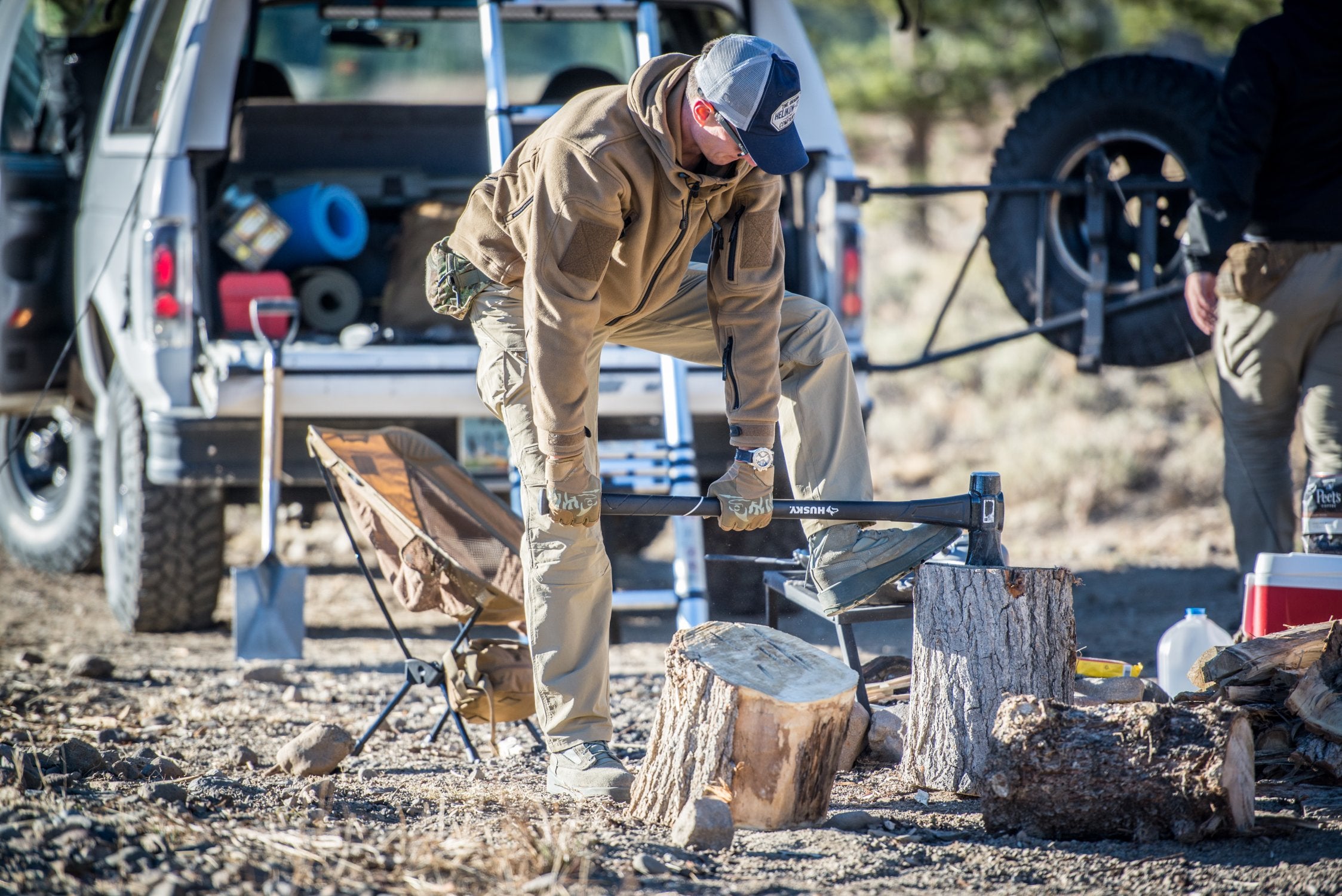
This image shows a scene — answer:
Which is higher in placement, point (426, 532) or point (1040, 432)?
point (1040, 432)

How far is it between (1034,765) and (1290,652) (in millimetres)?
1054

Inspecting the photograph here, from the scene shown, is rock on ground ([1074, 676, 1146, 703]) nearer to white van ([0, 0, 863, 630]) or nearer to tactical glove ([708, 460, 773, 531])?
tactical glove ([708, 460, 773, 531])

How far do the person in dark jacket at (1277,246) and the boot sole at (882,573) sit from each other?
182 centimetres

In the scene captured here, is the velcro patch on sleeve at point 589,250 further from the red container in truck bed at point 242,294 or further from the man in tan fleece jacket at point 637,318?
the red container in truck bed at point 242,294

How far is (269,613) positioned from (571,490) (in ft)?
7.29

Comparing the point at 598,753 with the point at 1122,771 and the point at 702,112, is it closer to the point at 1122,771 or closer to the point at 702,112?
the point at 1122,771

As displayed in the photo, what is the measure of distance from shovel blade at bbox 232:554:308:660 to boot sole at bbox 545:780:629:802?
78.0 inches

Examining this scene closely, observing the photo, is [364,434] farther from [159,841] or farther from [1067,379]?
[1067,379]

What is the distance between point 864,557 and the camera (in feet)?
11.2

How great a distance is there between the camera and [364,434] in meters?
4.10

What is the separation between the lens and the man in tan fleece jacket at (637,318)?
3037 mm

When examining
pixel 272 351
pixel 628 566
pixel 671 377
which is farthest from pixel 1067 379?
pixel 272 351

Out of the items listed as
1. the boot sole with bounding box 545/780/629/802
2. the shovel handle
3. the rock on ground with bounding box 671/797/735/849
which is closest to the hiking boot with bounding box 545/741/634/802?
the boot sole with bounding box 545/780/629/802

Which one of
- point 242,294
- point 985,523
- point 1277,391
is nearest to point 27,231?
point 242,294
